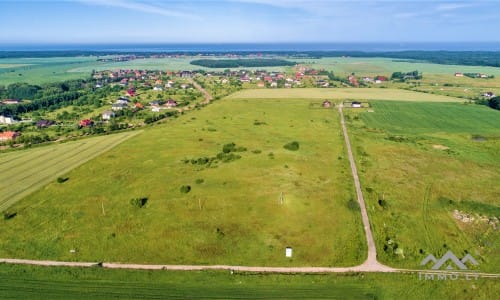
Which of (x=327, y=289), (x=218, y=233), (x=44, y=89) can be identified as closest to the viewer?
(x=327, y=289)

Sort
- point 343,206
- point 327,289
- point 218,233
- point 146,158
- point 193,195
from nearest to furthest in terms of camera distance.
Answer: point 327,289 → point 218,233 → point 343,206 → point 193,195 → point 146,158

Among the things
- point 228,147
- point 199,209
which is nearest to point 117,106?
point 228,147

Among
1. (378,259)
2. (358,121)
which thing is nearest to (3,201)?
(378,259)

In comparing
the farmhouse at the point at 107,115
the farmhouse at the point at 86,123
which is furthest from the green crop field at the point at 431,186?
the farmhouse at the point at 86,123

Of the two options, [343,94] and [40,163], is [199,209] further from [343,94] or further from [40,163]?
[343,94]

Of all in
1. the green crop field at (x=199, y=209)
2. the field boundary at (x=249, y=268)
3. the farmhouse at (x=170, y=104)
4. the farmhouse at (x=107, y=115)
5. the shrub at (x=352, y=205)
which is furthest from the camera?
the farmhouse at (x=170, y=104)

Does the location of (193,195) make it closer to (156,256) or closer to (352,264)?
(156,256)

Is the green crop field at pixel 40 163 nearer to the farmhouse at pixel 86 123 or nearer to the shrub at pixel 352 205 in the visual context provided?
the farmhouse at pixel 86 123
